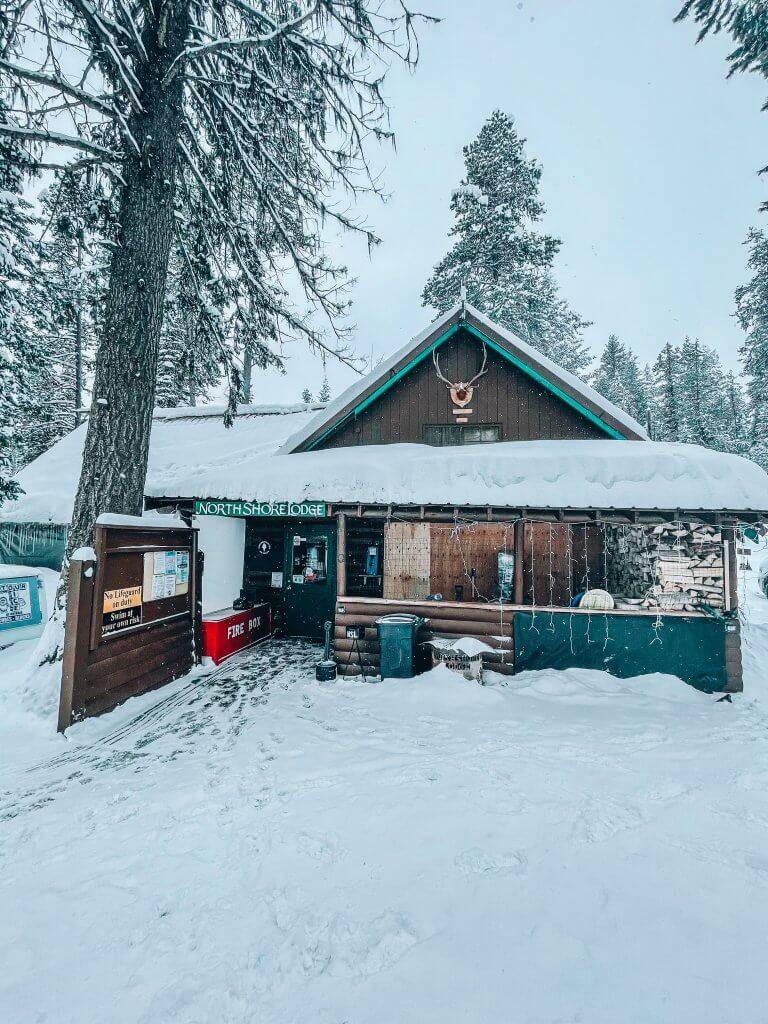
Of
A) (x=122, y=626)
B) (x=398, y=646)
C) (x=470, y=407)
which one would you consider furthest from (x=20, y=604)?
(x=470, y=407)

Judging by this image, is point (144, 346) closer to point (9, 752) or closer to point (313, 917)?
point (9, 752)

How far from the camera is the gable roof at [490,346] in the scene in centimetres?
891

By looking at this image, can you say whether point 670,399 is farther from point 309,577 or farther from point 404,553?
point 309,577

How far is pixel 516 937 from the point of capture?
274cm

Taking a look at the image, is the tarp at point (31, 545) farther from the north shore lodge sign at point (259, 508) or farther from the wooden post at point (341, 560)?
the wooden post at point (341, 560)

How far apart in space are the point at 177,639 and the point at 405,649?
3.89 meters

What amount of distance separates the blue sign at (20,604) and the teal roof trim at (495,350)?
6243mm

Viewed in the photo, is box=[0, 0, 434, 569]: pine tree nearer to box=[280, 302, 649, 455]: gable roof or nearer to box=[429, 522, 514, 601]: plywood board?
box=[280, 302, 649, 455]: gable roof

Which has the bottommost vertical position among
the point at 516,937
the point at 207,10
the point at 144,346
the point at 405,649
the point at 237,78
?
the point at 516,937

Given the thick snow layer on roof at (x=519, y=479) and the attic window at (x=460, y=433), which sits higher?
the attic window at (x=460, y=433)

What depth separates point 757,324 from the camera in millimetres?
21250

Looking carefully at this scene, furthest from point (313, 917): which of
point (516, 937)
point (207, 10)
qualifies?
point (207, 10)

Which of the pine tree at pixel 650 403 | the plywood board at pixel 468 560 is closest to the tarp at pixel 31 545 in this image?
the plywood board at pixel 468 560

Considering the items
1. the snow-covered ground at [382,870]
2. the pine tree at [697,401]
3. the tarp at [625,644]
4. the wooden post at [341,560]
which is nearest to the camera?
the snow-covered ground at [382,870]
